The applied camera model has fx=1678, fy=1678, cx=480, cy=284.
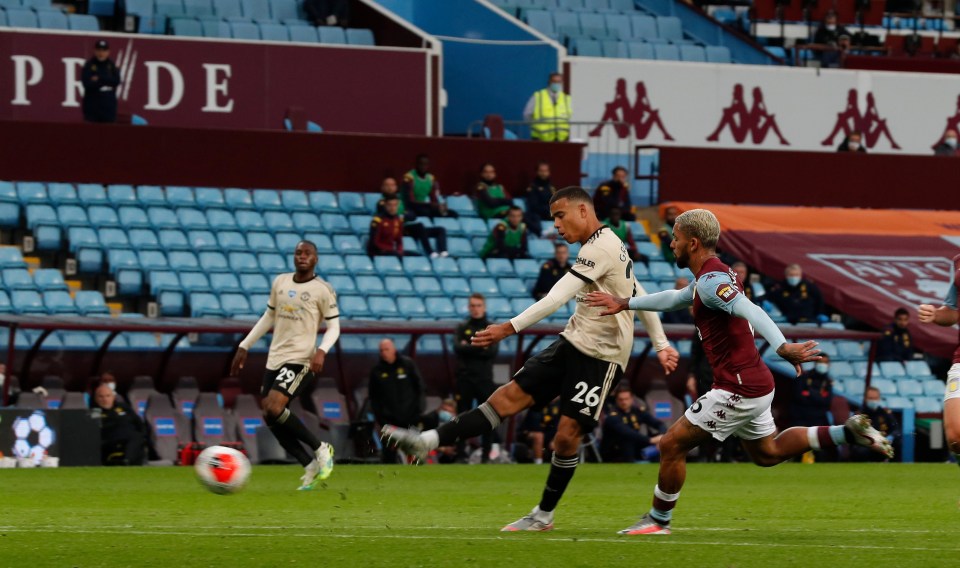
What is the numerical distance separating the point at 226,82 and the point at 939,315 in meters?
18.8

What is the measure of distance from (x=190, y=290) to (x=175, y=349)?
1.36 m

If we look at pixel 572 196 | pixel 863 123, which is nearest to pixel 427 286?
pixel 863 123

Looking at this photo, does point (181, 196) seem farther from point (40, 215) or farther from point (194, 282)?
point (194, 282)

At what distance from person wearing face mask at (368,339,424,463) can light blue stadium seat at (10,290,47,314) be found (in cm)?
467

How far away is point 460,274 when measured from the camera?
25078 millimetres

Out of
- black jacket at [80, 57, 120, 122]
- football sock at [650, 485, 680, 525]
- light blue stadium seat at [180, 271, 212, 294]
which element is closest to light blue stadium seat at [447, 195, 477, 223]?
light blue stadium seat at [180, 271, 212, 294]

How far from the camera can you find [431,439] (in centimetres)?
977

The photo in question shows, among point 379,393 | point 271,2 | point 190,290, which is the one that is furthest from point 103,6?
point 379,393

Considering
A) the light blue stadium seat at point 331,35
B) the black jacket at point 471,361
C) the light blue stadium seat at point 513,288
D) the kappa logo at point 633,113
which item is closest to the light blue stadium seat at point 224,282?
the black jacket at point 471,361

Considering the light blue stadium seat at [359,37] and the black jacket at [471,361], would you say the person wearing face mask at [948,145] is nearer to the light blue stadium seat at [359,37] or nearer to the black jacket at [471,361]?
the light blue stadium seat at [359,37]

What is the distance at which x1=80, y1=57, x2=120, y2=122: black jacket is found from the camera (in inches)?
971

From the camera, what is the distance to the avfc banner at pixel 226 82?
26062 mm

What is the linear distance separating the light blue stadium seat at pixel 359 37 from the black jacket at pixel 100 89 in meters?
4.92

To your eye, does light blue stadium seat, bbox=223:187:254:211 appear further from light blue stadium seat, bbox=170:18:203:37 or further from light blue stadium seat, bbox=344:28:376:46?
light blue stadium seat, bbox=344:28:376:46
